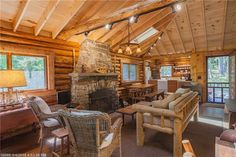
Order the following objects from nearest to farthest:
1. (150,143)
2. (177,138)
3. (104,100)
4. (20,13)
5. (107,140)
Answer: (107,140) < (177,138) < (150,143) < (20,13) < (104,100)

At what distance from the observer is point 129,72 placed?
9.01m

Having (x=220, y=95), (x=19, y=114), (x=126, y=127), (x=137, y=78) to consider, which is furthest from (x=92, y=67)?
(x=220, y=95)

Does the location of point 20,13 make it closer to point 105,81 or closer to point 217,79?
point 105,81

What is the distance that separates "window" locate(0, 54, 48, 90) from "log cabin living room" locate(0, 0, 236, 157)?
0.03 meters

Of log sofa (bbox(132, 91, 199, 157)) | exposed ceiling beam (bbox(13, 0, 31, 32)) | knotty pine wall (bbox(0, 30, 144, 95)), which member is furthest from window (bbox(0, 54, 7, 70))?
log sofa (bbox(132, 91, 199, 157))

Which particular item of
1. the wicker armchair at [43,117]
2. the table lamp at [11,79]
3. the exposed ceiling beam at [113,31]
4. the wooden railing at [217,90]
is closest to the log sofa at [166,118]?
the wicker armchair at [43,117]

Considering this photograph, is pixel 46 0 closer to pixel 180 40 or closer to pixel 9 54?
pixel 9 54

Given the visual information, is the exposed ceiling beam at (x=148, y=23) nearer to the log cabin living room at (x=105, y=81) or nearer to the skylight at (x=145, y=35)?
the log cabin living room at (x=105, y=81)

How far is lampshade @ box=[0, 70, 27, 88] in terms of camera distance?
310cm

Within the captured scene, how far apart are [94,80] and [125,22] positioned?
2385 mm

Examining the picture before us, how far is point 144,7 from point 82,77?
9.43 feet

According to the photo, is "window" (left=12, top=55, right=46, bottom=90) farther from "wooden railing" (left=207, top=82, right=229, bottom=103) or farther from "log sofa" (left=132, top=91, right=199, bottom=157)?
"wooden railing" (left=207, top=82, right=229, bottom=103)

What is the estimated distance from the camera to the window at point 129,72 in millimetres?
8644

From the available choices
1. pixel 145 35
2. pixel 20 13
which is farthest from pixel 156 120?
pixel 145 35
